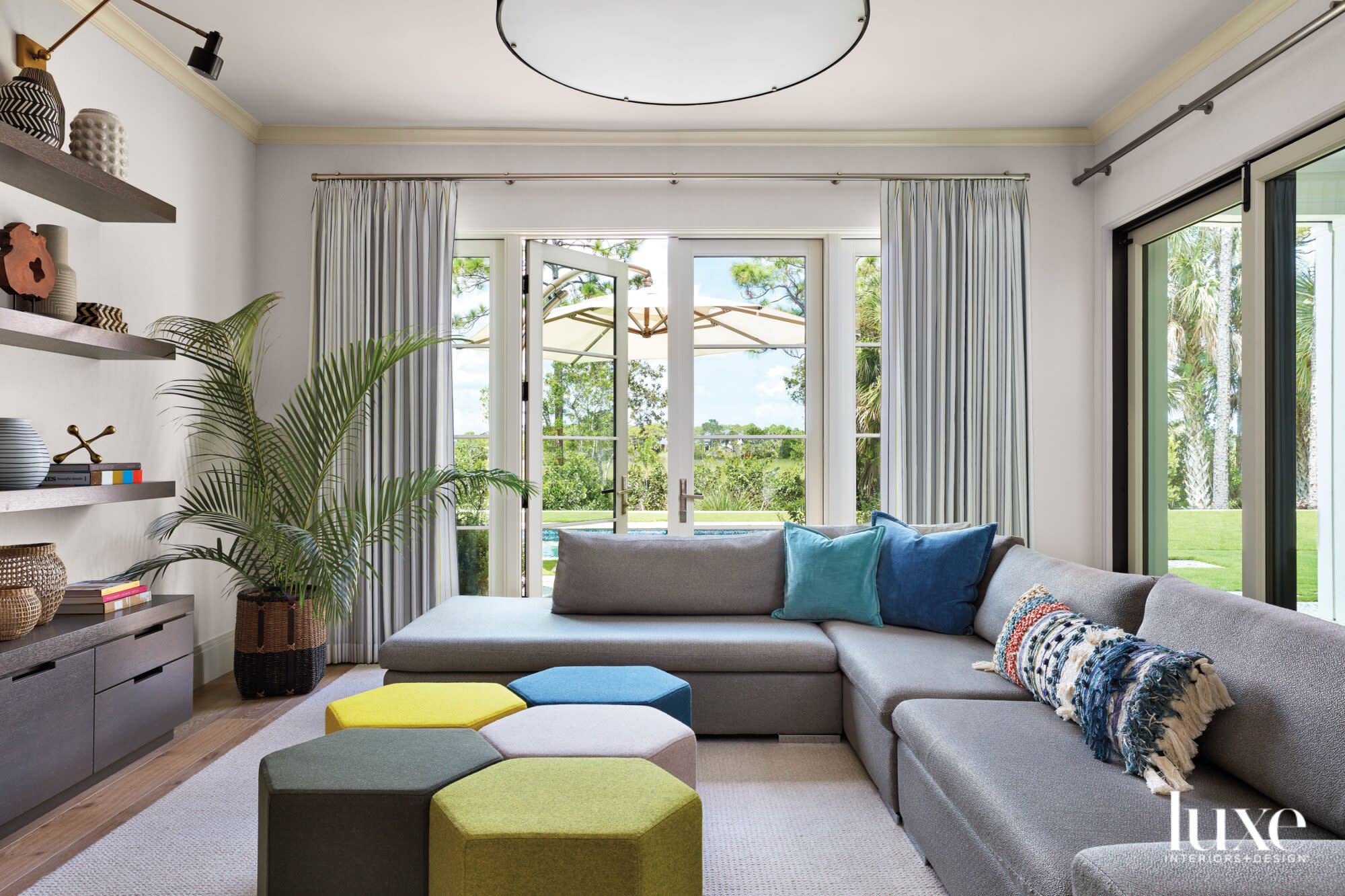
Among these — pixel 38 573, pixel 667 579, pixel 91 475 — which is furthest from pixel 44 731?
pixel 667 579

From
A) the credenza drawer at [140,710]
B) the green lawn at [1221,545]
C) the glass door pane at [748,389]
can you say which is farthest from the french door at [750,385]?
the credenza drawer at [140,710]

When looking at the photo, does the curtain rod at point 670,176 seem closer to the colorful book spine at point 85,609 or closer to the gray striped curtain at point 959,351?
the gray striped curtain at point 959,351

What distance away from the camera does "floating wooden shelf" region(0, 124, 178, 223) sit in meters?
2.42

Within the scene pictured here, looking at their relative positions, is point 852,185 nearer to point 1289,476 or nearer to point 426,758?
point 1289,476

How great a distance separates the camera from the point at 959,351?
4.29 meters

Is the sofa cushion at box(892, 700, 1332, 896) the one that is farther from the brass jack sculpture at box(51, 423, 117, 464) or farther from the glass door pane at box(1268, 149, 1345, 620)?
the brass jack sculpture at box(51, 423, 117, 464)

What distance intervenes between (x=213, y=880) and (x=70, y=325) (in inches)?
69.7

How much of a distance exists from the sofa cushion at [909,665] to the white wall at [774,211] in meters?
1.63

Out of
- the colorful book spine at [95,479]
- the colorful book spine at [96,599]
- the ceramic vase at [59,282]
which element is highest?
the ceramic vase at [59,282]

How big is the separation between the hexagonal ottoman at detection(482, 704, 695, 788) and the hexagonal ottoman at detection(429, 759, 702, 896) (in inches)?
8.3

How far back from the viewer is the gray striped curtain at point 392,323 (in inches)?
167

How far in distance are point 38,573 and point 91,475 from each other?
450 mm

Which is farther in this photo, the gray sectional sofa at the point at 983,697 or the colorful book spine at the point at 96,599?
the colorful book spine at the point at 96,599

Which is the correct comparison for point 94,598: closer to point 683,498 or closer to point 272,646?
point 272,646
